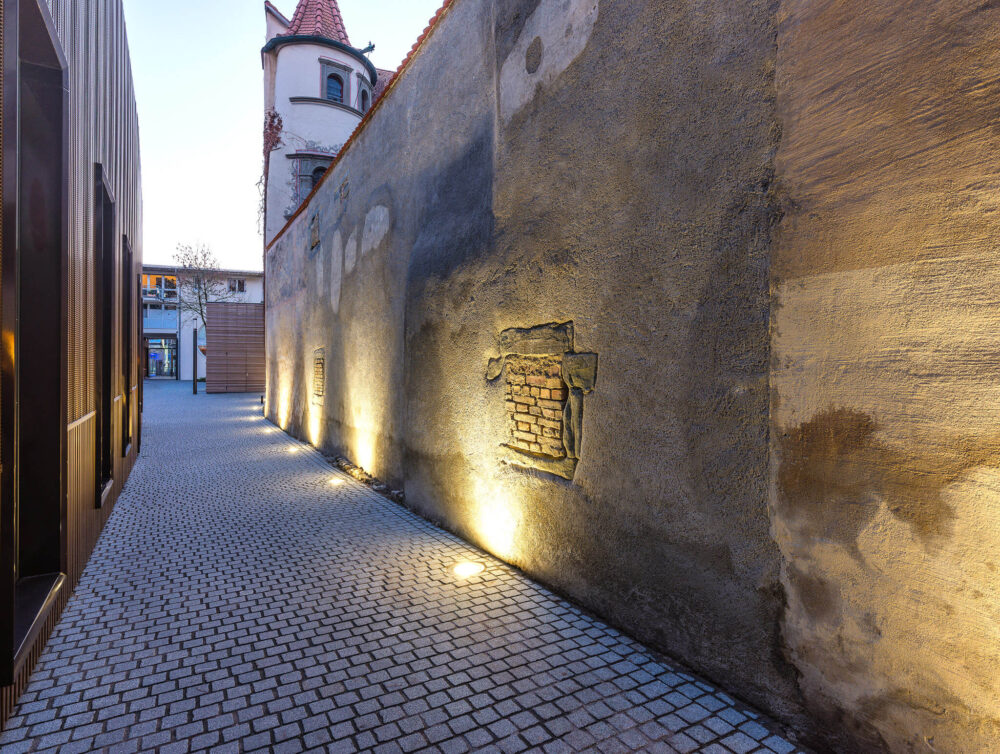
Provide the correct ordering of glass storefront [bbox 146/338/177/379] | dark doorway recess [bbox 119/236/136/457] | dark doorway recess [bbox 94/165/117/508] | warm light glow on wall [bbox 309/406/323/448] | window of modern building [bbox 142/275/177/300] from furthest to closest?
glass storefront [bbox 146/338/177/379]
window of modern building [bbox 142/275/177/300]
warm light glow on wall [bbox 309/406/323/448]
dark doorway recess [bbox 119/236/136/457]
dark doorway recess [bbox 94/165/117/508]

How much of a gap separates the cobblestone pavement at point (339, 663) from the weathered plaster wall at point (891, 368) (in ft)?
2.19

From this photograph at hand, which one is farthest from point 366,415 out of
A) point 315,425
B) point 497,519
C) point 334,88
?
point 334,88

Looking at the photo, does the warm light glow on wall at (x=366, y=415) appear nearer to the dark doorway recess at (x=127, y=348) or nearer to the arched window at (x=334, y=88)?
the dark doorway recess at (x=127, y=348)

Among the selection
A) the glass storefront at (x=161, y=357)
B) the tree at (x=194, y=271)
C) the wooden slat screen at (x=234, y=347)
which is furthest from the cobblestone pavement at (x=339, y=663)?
the glass storefront at (x=161, y=357)

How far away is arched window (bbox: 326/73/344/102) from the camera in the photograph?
18188 millimetres

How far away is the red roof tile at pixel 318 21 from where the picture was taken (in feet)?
59.7

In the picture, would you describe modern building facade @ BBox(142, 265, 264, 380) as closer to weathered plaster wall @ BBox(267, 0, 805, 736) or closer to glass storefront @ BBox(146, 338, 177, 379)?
glass storefront @ BBox(146, 338, 177, 379)

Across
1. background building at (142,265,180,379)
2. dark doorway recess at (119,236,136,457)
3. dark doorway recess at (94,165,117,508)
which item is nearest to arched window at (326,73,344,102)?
dark doorway recess at (119,236,136,457)

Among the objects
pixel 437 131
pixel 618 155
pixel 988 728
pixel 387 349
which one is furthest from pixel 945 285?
pixel 387 349

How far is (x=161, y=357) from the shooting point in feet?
131

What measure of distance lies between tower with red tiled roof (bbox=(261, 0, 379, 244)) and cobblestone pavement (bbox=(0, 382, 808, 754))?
15104 millimetres

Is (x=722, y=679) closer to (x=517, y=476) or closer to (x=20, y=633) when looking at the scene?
(x=517, y=476)

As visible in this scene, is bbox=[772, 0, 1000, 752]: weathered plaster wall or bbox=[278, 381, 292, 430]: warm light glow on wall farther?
bbox=[278, 381, 292, 430]: warm light glow on wall

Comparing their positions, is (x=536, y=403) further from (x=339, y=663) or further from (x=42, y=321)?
(x=42, y=321)
